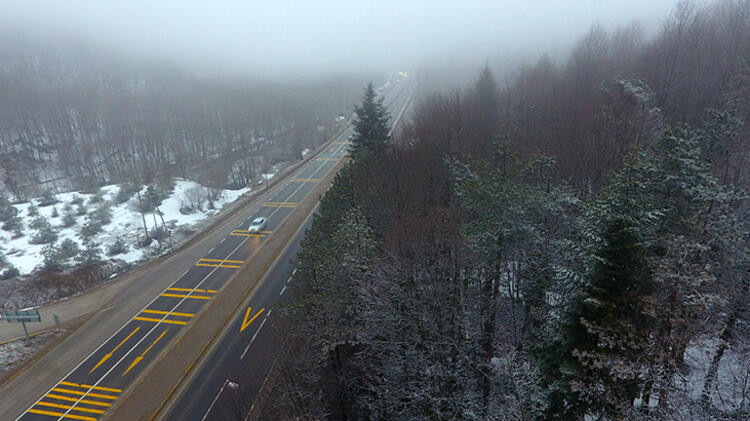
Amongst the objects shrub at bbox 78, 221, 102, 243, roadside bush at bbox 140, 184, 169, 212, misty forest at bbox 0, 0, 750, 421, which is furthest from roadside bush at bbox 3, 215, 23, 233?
roadside bush at bbox 140, 184, 169, 212

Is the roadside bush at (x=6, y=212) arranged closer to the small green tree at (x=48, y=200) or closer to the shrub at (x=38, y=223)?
the shrub at (x=38, y=223)

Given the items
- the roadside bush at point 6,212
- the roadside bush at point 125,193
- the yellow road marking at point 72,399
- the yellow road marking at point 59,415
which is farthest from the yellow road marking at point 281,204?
the roadside bush at point 6,212

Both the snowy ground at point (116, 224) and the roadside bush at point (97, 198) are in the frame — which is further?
the roadside bush at point (97, 198)

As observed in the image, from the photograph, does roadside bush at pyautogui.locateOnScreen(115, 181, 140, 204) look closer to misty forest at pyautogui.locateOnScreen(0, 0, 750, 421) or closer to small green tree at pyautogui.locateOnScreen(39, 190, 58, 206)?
misty forest at pyautogui.locateOnScreen(0, 0, 750, 421)

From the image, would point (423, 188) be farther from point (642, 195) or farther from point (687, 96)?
point (687, 96)

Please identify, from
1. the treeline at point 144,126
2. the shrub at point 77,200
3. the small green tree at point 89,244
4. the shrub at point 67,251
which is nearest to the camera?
the small green tree at point 89,244
